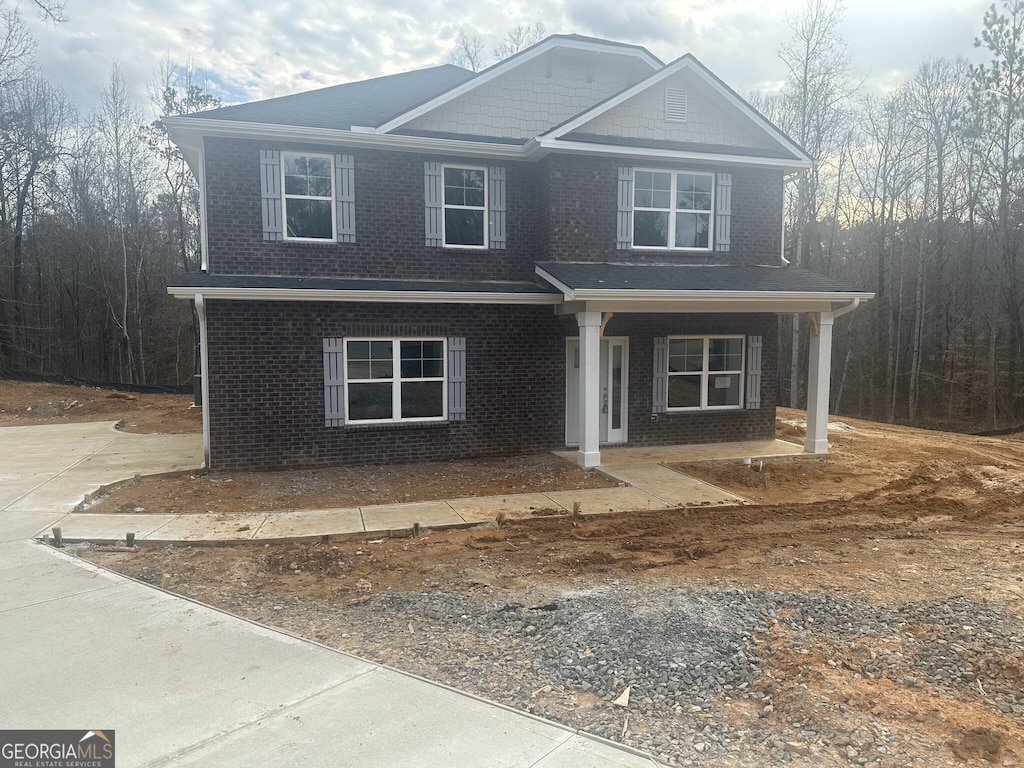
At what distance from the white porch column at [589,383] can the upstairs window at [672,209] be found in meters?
2.59

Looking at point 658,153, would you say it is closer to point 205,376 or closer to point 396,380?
point 396,380

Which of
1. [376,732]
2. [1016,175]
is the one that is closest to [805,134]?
[1016,175]

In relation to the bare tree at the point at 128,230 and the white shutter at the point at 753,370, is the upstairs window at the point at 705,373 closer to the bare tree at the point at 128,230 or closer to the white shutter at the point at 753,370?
the white shutter at the point at 753,370

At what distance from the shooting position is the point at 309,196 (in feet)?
36.3

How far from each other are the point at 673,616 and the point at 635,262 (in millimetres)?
8578

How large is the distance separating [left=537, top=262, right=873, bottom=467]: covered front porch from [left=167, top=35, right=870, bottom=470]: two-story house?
5 centimetres

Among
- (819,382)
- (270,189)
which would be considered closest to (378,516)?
(270,189)

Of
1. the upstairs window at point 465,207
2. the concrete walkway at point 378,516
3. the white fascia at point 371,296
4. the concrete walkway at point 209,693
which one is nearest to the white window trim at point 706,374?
the concrete walkway at point 378,516

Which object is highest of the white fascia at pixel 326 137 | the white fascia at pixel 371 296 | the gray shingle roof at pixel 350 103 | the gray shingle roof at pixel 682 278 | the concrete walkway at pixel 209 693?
the gray shingle roof at pixel 350 103

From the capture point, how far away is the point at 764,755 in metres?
3.36

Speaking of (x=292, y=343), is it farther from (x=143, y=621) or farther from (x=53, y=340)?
(x=53, y=340)

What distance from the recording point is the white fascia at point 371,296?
9.96m

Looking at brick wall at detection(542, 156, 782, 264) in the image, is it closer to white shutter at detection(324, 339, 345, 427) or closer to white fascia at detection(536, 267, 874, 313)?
white fascia at detection(536, 267, 874, 313)

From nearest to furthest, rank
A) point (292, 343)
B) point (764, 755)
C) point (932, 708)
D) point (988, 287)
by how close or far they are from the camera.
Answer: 1. point (764, 755)
2. point (932, 708)
3. point (292, 343)
4. point (988, 287)
